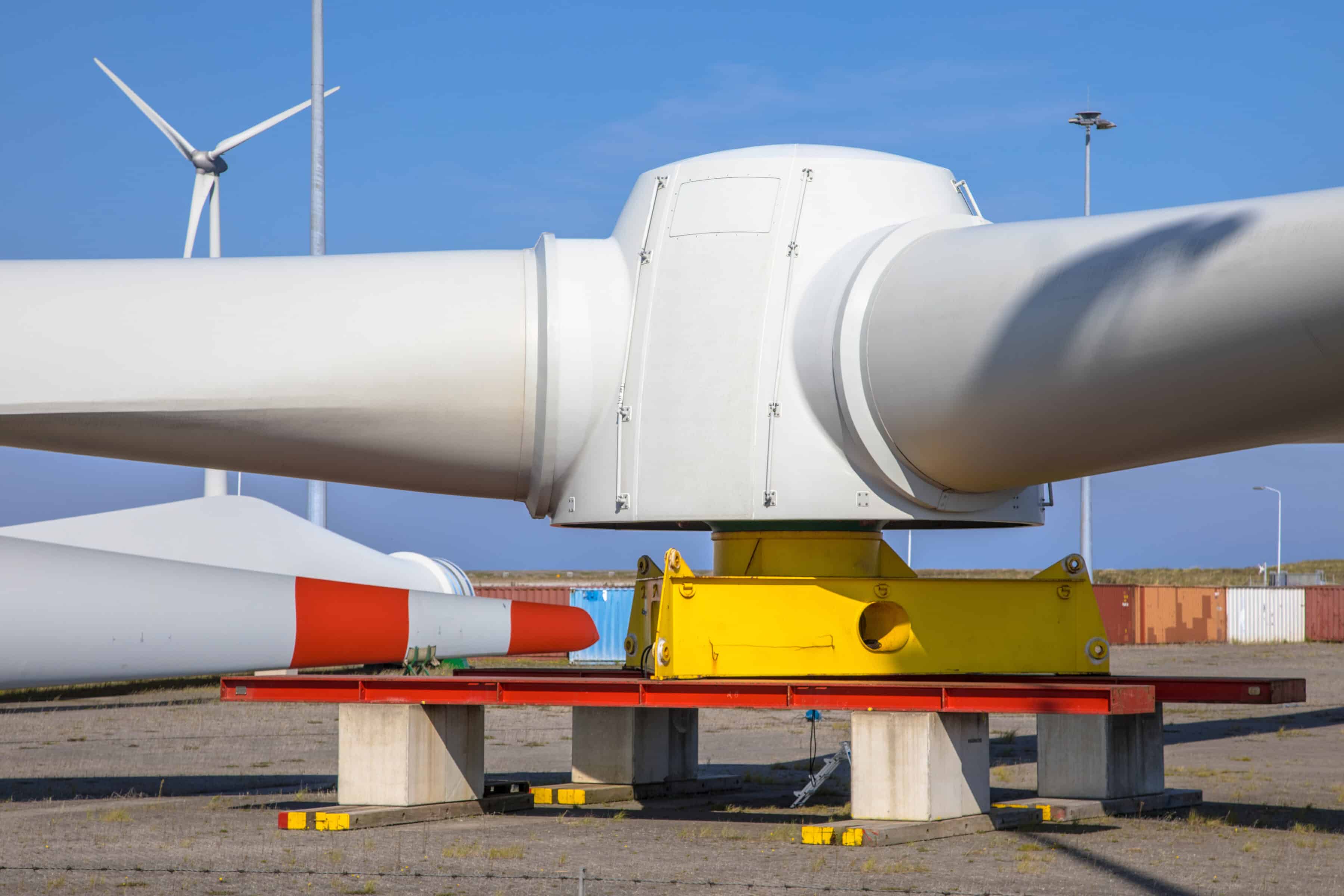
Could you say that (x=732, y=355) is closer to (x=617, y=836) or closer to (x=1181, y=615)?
(x=617, y=836)

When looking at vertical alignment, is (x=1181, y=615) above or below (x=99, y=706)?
above

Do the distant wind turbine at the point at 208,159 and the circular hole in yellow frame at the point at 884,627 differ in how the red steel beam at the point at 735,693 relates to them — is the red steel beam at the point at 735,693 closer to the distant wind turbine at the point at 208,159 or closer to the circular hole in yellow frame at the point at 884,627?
the circular hole in yellow frame at the point at 884,627

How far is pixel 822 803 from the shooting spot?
15.7 metres

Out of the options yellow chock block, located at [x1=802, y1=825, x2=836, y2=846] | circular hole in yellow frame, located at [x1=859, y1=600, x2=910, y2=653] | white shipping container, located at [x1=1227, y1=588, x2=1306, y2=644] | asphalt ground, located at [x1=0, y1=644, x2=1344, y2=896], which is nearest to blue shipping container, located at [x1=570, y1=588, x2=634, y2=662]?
asphalt ground, located at [x1=0, y1=644, x2=1344, y2=896]

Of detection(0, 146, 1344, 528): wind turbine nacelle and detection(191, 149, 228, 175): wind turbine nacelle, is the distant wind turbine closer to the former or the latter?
detection(191, 149, 228, 175): wind turbine nacelle

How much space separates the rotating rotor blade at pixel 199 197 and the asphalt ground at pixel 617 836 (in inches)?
420

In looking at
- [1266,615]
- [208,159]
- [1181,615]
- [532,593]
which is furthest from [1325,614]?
[208,159]

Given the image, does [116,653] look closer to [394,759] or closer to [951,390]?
[951,390]

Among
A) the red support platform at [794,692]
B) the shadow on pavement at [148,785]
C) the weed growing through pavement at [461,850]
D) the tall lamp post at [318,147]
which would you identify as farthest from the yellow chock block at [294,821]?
the tall lamp post at [318,147]

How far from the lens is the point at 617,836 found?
13.0 m

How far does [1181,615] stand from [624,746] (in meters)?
47.2

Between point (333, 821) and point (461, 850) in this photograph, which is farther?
point (333, 821)

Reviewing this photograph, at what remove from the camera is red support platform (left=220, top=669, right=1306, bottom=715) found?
1163 centimetres

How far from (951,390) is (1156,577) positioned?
333 ft
